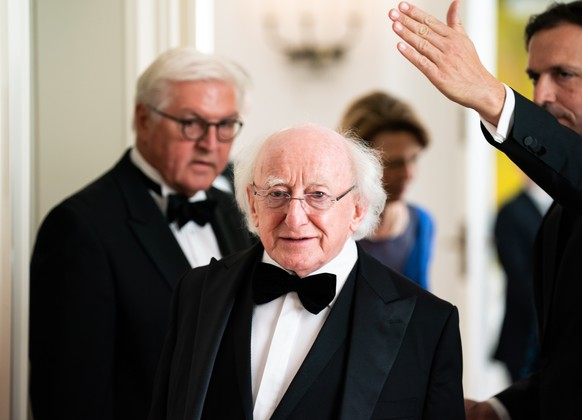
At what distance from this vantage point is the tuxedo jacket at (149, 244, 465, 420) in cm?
192

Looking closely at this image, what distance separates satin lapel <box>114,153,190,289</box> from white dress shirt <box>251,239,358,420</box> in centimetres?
55

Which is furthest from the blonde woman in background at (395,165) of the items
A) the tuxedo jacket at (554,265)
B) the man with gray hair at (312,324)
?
the man with gray hair at (312,324)

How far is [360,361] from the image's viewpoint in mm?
1938

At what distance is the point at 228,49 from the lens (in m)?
6.00

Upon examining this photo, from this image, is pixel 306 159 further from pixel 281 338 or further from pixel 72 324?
pixel 72 324

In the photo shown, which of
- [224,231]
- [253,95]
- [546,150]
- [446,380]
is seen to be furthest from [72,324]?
[253,95]

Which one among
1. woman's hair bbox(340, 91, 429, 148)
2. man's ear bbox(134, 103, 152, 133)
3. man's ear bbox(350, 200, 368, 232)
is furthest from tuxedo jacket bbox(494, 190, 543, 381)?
man's ear bbox(350, 200, 368, 232)

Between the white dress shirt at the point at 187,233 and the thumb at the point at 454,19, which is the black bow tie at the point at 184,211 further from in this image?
the thumb at the point at 454,19

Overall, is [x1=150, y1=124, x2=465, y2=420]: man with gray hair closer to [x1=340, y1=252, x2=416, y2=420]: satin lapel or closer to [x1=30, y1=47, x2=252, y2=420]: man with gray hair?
[x1=340, y1=252, x2=416, y2=420]: satin lapel

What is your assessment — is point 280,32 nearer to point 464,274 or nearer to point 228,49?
point 228,49

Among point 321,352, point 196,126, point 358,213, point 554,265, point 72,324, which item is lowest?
point 72,324

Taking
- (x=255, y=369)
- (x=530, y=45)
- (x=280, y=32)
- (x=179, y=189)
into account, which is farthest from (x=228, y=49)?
(x=255, y=369)

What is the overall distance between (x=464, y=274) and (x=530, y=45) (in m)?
3.43

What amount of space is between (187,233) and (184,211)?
4.0 inches
